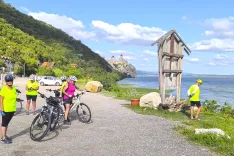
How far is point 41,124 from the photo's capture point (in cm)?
825

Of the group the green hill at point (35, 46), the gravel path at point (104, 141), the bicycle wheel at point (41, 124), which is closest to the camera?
the gravel path at point (104, 141)

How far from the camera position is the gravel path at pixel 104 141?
7.03 metres

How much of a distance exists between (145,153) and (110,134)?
2.29 m

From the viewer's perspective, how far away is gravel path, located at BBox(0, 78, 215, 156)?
703 centimetres

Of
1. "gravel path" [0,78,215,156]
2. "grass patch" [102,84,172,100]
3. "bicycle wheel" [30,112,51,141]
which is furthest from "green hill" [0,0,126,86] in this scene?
"bicycle wheel" [30,112,51,141]

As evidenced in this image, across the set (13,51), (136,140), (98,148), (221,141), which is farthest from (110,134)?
(13,51)

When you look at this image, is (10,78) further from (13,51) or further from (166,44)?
(13,51)

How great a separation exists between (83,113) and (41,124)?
2769mm

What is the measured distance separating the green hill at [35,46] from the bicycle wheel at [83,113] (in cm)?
3687

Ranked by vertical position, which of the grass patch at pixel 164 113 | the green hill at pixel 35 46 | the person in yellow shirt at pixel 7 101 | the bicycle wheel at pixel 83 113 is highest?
the green hill at pixel 35 46

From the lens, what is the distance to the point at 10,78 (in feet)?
24.1

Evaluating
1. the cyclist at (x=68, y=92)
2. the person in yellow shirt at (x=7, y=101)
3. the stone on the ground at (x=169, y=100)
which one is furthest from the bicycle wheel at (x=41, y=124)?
the stone on the ground at (x=169, y=100)

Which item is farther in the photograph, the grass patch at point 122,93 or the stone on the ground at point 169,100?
the grass patch at point 122,93

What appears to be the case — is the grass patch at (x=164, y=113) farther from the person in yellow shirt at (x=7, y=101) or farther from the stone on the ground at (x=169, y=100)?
the person in yellow shirt at (x=7, y=101)
